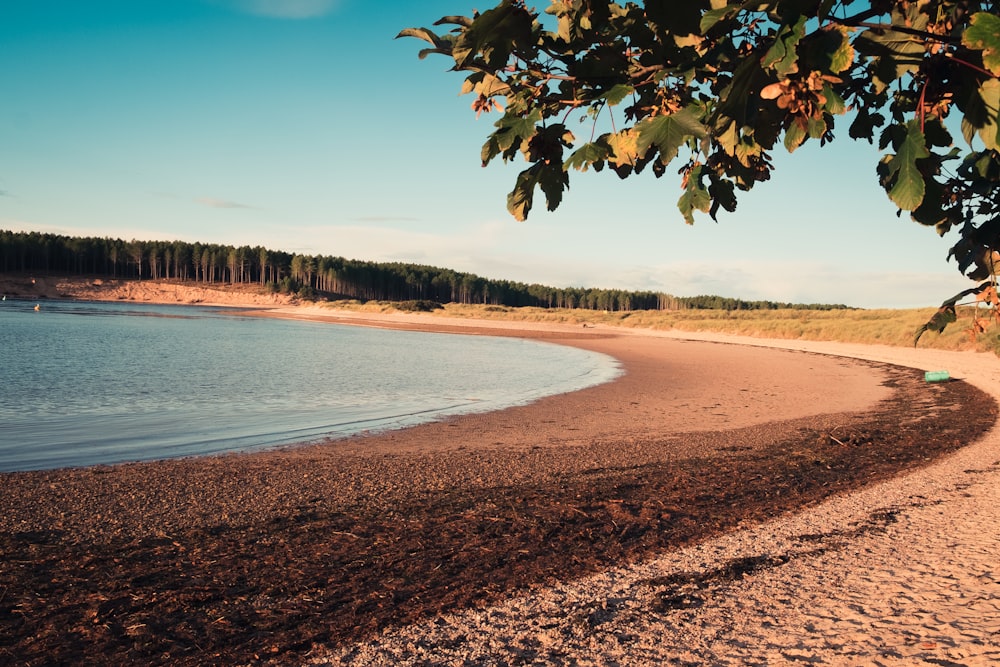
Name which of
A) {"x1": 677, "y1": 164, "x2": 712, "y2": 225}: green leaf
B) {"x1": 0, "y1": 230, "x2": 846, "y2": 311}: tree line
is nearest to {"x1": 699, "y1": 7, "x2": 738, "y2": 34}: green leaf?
{"x1": 677, "y1": 164, "x2": 712, "y2": 225}: green leaf

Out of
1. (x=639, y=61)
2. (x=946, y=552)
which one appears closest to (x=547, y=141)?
(x=639, y=61)

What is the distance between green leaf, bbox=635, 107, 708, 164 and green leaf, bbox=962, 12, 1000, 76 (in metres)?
0.61

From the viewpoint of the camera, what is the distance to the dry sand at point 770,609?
3.44 m

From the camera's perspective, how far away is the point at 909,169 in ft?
5.60

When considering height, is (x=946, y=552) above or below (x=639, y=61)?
below

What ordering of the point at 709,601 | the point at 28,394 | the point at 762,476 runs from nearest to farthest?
the point at 709,601
the point at 762,476
the point at 28,394

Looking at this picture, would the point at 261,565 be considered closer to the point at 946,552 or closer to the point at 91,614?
the point at 91,614

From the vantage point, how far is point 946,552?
195 inches

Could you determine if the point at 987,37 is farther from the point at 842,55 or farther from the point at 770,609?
the point at 770,609

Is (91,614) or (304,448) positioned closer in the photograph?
(91,614)

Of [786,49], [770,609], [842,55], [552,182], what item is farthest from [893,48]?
[770,609]

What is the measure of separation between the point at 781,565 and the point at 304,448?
773 cm

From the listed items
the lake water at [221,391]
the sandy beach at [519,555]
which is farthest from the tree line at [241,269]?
the sandy beach at [519,555]

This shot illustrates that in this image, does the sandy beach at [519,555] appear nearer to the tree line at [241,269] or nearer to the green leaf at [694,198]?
the green leaf at [694,198]
